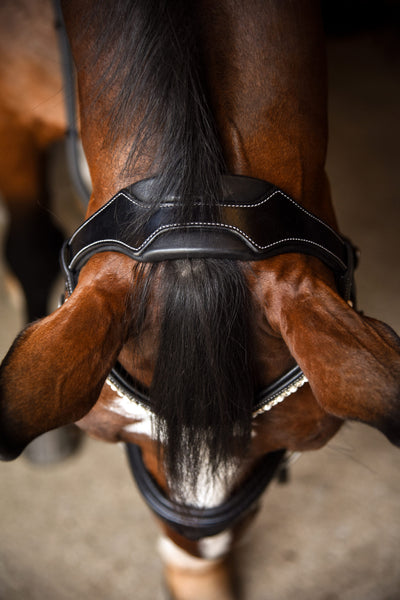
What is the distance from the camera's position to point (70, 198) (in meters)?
1.87

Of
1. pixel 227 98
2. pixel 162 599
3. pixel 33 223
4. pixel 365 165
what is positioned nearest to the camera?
pixel 227 98

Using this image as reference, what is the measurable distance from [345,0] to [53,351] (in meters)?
2.07

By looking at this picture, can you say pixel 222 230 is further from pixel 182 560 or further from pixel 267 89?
pixel 182 560

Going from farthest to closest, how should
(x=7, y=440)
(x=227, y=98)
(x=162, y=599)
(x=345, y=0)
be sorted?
(x=345, y=0) < (x=162, y=599) < (x=227, y=98) < (x=7, y=440)

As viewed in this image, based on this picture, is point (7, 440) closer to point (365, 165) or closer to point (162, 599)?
point (162, 599)

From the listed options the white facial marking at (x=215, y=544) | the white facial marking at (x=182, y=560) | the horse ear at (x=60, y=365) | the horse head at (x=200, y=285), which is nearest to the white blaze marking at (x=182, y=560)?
the white facial marking at (x=182, y=560)

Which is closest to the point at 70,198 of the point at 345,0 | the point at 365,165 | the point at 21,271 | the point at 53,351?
the point at 21,271

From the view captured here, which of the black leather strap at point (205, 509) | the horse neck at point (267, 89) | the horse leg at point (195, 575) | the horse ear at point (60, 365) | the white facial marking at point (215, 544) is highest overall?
the horse neck at point (267, 89)

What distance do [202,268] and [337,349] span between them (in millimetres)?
128

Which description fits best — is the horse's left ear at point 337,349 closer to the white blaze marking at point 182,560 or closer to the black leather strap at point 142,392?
the black leather strap at point 142,392

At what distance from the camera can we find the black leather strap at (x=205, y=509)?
61cm

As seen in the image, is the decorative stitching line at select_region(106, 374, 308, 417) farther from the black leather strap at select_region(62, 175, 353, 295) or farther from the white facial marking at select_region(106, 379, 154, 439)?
the black leather strap at select_region(62, 175, 353, 295)

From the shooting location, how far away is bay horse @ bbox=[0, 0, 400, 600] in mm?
416

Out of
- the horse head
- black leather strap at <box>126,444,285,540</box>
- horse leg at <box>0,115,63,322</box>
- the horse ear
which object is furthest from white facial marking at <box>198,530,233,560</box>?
Result: horse leg at <box>0,115,63,322</box>
